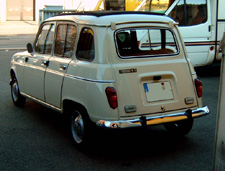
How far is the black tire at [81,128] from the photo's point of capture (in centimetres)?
537

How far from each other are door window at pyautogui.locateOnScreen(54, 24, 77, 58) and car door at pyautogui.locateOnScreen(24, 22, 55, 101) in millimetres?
229

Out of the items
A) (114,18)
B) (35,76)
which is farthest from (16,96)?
(114,18)

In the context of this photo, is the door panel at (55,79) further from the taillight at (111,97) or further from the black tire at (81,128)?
the taillight at (111,97)

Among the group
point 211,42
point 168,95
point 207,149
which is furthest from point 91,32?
point 211,42

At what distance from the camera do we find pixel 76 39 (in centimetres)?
581

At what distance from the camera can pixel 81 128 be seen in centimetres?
557

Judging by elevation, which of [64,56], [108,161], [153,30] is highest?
[153,30]

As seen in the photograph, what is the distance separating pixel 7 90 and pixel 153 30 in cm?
486

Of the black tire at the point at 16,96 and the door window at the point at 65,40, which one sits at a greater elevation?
the door window at the point at 65,40

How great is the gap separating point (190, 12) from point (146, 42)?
574 cm

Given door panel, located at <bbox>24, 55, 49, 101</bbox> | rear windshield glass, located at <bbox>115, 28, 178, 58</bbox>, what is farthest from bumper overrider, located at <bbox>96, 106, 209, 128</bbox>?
door panel, located at <bbox>24, 55, 49, 101</bbox>

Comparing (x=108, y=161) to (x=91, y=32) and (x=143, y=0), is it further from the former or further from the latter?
(x=143, y=0)

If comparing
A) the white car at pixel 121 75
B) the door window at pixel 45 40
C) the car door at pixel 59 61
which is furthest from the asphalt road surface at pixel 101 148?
the door window at pixel 45 40

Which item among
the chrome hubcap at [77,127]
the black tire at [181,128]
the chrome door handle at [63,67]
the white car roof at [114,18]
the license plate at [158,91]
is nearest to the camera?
the license plate at [158,91]
